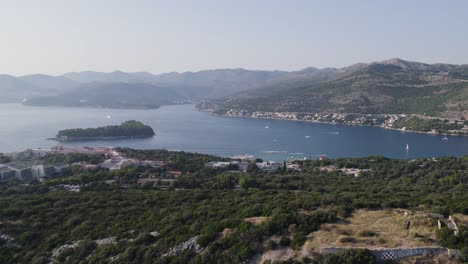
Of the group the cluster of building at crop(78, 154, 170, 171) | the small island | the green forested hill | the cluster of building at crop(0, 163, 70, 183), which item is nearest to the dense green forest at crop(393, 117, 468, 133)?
the green forested hill

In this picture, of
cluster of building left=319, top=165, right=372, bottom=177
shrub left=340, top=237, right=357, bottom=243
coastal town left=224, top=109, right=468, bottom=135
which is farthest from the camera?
coastal town left=224, top=109, right=468, bottom=135

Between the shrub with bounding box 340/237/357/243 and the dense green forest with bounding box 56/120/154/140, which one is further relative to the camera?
the dense green forest with bounding box 56/120/154/140

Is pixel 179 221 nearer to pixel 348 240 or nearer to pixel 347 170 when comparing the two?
pixel 348 240

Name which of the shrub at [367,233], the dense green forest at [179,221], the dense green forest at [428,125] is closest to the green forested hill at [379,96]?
the dense green forest at [428,125]

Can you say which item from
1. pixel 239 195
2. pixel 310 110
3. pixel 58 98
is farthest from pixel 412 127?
pixel 58 98

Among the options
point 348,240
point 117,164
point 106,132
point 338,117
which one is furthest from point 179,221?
point 338,117

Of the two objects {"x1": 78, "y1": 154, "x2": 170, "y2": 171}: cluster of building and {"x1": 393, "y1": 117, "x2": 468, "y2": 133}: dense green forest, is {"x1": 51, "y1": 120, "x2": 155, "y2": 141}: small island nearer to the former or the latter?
{"x1": 78, "y1": 154, "x2": 170, "y2": 171}: cluster of building

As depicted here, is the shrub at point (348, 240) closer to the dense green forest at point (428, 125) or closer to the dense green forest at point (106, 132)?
the dense green forest at point (106, 132)
